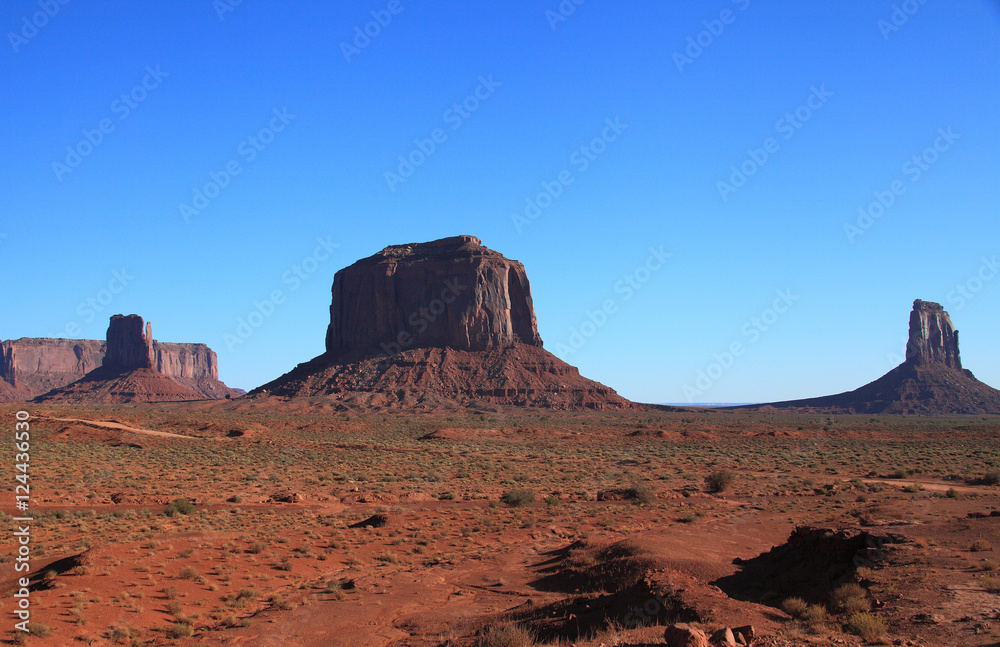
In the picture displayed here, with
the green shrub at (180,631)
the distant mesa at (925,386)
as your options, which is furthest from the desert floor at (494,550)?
the distant mesa at (925,386)

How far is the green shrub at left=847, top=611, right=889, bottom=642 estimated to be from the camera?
7.65 m

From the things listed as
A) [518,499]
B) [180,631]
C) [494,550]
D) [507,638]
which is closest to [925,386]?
[518,499]

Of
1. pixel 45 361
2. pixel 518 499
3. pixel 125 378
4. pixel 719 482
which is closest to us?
pixel 518 499

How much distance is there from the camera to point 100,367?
491ft

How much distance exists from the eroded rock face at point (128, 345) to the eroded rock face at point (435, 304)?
62163 mm

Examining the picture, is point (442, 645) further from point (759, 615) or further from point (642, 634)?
point (759, 615)

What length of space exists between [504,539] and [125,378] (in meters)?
147

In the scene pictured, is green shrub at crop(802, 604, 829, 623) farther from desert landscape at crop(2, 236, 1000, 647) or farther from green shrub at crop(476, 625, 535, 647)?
green shrub at crop(476, 625, 535, 647)

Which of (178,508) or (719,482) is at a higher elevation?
(178,508)

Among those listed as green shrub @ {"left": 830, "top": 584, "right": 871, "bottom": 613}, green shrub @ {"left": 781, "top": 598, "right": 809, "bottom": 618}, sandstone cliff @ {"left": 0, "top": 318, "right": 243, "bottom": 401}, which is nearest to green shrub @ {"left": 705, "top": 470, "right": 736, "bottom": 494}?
green shrub @ {"left": 830, "top": 584, "right": 871, "bottom": 613}

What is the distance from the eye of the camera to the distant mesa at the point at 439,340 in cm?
9269

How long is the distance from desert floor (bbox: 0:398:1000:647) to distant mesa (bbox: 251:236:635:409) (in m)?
56.1

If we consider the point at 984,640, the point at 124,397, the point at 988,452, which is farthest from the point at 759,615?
the point at 124,397

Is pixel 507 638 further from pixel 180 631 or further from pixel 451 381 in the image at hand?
pixel 451 381
